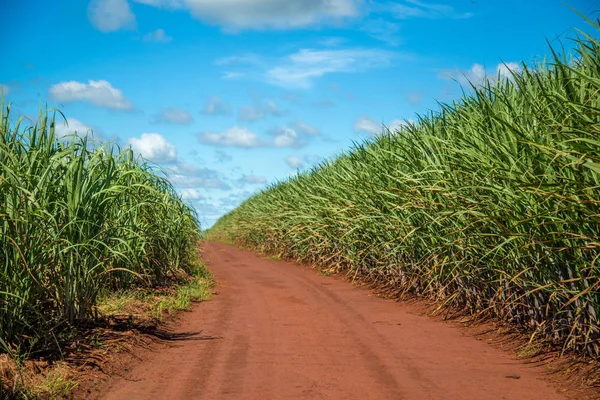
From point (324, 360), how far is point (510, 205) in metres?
1.99

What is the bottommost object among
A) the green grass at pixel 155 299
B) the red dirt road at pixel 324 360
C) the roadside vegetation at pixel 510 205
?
the red dirt road at pixel 324 360

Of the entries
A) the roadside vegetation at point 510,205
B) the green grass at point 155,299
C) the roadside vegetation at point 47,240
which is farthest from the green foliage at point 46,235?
the roadside vegetation at point 510,205

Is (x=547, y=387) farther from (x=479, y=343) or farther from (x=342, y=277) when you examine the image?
(x=342, y=277)

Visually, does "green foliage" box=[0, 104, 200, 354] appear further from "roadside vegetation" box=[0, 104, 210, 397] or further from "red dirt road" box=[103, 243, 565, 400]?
"red dirt road" box=[103, 243, 565, 400]

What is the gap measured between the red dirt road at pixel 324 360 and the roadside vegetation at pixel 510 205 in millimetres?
514

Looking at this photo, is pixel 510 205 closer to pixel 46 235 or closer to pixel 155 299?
pixel 46 235

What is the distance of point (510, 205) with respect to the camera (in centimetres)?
481

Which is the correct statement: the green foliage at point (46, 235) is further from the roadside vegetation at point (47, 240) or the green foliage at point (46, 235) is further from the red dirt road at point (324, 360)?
the red dirt road at point (324, 360)

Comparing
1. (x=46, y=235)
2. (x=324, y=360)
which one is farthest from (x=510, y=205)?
(x=46, y=235)

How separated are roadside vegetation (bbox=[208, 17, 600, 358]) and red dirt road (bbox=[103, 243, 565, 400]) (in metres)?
0.51

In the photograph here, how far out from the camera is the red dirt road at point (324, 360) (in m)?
3.98

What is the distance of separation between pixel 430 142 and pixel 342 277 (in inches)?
157

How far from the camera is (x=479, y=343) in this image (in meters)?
5.30

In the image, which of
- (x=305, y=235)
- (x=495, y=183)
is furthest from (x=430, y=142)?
(x=305, y=235)
